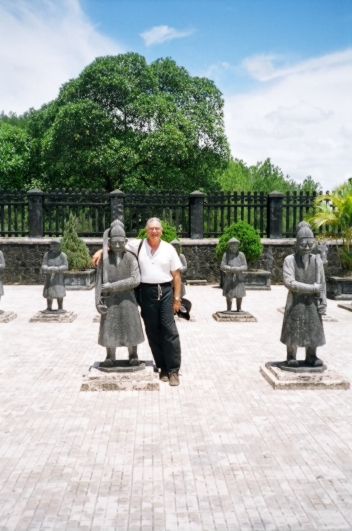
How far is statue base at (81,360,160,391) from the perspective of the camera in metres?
6.50

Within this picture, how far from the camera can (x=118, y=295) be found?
21.7 ft

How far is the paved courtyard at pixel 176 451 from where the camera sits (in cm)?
370

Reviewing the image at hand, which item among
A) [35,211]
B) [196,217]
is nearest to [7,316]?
[35,211]

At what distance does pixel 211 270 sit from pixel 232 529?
15339 mm

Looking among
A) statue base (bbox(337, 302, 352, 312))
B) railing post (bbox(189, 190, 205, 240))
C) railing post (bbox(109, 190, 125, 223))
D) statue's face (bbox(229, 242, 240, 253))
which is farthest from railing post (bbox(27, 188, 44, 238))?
statue base (bbox(337, 302, 352, 312))

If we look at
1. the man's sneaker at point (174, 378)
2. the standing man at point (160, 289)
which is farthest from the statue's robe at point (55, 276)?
the man's sneaker at point (174, 378)

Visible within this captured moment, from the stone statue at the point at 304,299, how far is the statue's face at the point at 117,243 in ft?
6.22

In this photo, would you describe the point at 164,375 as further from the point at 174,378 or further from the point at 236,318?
the point at 236,318

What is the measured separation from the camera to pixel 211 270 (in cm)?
1877

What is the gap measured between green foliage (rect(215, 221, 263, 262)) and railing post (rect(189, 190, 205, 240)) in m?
1.79

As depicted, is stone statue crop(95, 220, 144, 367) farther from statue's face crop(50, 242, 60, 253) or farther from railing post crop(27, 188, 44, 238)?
railing post crop(27, 188, 44, 238)

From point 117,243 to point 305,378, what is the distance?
2655mm

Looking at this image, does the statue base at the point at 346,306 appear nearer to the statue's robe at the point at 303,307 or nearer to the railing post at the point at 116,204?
the statue's robe at the point at 303,307

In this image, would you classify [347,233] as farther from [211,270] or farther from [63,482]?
[63,482]
